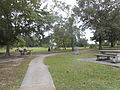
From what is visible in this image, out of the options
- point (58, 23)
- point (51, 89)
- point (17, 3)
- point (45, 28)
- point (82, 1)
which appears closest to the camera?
point (51, 89)

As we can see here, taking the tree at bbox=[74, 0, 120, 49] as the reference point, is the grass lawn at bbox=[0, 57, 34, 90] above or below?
below

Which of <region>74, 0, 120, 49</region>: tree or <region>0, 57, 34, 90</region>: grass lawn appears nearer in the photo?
A: <region>0, 57, 34, 90</region>: grass lawn

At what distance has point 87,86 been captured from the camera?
4465 millimetres

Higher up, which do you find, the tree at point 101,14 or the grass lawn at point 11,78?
the tree at point 101,14

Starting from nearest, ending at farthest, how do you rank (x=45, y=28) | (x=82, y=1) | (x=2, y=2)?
(x=2, y=2) < (x=45, y=28) < (x=82, y=1)

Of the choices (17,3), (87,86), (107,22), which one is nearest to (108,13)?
(107,22)

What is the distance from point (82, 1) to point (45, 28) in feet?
27.4

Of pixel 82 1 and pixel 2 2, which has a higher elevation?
pixel 82 1

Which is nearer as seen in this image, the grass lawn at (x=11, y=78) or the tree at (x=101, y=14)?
the grass lawn at (x=11, y=78)

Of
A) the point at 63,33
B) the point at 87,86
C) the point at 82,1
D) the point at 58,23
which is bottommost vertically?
the point at 87,86

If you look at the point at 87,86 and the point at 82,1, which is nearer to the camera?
the point at 87,86

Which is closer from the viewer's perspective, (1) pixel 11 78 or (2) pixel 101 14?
(1) pixel 11 78

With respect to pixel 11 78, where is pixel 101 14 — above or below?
above

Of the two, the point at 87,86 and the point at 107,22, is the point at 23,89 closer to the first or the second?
the point at 87,86
